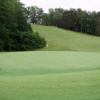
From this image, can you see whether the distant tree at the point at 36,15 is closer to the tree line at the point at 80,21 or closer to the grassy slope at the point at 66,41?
the tree line at the point at 80,21

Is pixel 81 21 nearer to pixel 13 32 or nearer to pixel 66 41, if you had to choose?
pixel 66 41

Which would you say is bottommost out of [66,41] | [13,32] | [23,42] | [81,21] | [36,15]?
[66,41]

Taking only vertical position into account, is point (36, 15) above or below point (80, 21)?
above

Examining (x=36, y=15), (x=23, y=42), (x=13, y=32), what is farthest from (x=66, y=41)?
(x=36, y=15)

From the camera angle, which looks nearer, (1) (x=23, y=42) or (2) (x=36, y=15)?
(1) (x=23, y=42)

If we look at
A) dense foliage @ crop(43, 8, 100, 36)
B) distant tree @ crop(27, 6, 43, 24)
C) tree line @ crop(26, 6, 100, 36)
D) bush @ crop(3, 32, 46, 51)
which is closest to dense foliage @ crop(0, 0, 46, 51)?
bush @ crop(3, 32, 46, 51)

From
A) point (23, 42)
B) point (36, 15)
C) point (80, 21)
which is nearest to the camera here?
point (23, 42)

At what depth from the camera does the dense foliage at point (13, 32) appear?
61.5 metres

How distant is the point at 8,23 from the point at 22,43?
4.30 metres

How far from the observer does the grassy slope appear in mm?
68000

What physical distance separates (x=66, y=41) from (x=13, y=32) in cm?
1715

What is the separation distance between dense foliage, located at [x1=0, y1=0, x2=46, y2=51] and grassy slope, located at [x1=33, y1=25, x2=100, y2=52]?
357 centimetres

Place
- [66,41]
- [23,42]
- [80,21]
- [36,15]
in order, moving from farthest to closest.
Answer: [36,15] < [80,21] < [66,41] < [23,42]

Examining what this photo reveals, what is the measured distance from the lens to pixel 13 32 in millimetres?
63719
